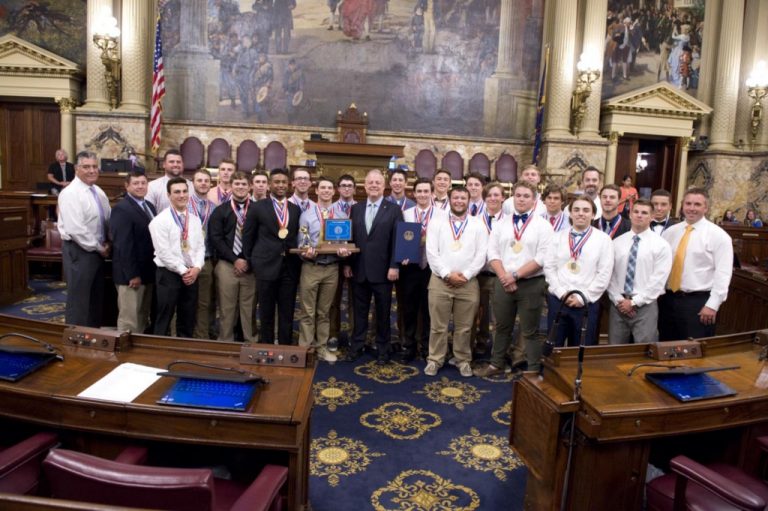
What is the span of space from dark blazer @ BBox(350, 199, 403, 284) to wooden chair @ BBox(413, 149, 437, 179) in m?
8.66

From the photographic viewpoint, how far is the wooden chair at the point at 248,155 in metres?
13.8

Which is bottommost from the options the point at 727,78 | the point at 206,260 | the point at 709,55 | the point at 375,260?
the point at 206,260

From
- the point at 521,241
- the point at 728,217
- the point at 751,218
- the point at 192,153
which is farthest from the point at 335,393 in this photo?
the point at 751,218

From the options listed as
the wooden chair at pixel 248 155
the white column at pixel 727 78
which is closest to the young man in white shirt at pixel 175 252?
the wooden chair at pixel 248 155

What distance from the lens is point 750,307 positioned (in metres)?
6.80

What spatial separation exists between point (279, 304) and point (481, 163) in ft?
32.6

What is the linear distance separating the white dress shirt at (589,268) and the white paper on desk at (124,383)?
3.27 meters

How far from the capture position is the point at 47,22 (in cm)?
1359

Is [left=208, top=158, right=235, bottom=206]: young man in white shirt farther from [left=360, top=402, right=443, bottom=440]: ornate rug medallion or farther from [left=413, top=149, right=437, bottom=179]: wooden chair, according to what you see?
[left=413, top=149, right=437, bottom=179]: wooden chair

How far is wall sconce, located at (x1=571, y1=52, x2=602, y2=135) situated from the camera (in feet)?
44.4

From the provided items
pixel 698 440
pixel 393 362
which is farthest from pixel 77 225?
pixel 698 440

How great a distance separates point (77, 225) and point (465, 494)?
13.9ft

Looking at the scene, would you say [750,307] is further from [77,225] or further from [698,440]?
[77,225]

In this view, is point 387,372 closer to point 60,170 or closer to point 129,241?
point 129,241
